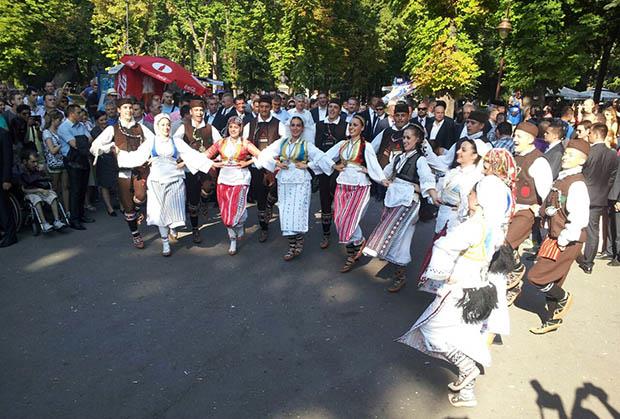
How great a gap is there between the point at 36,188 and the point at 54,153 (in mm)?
680

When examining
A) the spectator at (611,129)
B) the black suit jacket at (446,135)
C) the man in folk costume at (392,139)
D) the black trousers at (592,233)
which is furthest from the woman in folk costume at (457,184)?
the black suit jacket at (446,135)

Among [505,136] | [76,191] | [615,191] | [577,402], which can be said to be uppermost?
[505,136]

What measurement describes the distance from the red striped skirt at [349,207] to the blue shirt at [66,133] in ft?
15.7

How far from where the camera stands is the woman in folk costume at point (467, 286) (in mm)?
3299

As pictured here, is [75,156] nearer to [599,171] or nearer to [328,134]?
[328,134]

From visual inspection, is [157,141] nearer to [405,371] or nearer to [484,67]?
[405,371]

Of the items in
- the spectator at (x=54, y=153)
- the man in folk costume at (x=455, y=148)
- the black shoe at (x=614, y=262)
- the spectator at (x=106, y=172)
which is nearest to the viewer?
the man in folk costume at (x=455, y=148)

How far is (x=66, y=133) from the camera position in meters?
7.57

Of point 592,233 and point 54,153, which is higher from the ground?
point 54,153

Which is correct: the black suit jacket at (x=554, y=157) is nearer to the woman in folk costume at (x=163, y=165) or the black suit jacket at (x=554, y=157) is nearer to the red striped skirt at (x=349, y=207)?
the red striped skirt at (x=349, y=207)

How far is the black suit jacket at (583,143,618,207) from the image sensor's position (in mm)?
6172

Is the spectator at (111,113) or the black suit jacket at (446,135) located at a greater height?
Result: the spectator at (111,113)

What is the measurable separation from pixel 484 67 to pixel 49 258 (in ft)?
128

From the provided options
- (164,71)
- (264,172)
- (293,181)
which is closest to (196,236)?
(264,172)
